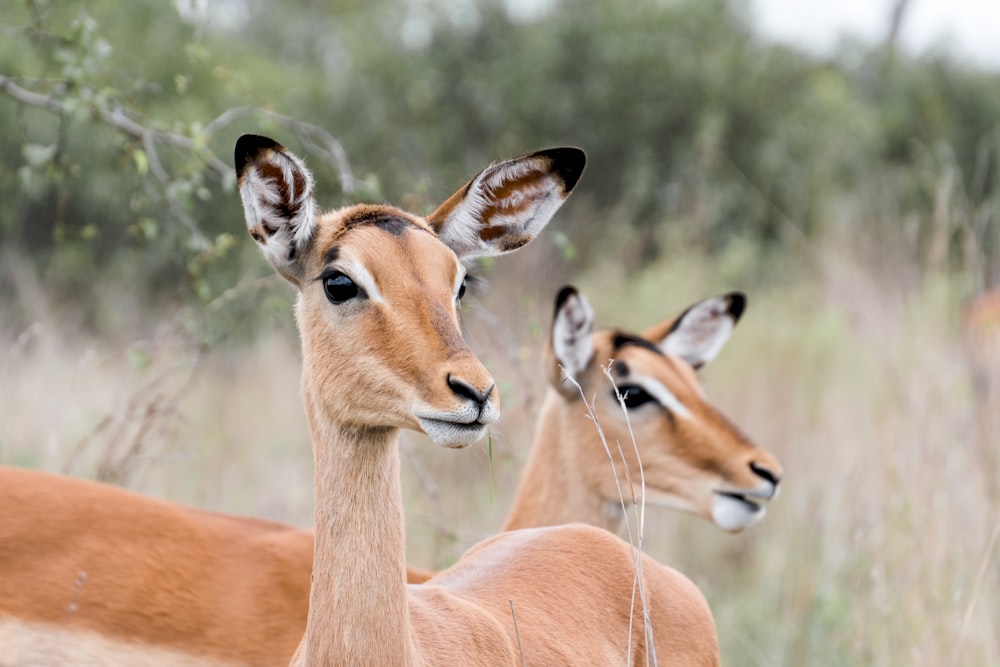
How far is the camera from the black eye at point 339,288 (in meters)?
2.90

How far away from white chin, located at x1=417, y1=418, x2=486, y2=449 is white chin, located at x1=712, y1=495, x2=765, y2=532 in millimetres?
2350

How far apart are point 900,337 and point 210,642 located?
5.44m

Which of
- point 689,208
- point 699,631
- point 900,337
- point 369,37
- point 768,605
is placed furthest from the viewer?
point 369,37

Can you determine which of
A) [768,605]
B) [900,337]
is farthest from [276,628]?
[900,337]

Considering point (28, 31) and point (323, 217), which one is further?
point (28, 31)

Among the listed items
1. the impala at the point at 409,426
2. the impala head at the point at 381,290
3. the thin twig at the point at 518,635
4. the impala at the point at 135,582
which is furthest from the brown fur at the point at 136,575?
the impala head at the point at 381,290

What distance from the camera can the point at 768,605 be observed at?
6.75 metres

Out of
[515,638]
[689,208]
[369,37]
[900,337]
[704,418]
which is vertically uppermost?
[369,37]

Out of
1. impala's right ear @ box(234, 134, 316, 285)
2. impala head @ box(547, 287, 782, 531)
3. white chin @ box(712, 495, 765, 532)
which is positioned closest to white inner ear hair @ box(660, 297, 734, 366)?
impala head @ box(547, 287, 782, 531)

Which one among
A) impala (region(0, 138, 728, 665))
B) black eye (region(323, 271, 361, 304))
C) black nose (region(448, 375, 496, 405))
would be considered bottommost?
impala (region(0, 138, 728, 665))

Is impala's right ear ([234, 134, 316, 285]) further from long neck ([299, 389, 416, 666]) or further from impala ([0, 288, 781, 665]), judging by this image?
impala ([0, 288, 781, 665])

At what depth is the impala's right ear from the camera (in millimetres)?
2943

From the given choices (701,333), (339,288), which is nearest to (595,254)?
(701,333)

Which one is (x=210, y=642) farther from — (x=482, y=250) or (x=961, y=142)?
(x=961, y=142)
